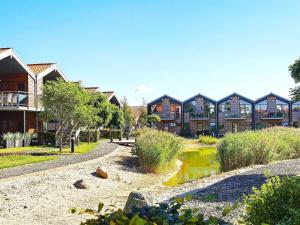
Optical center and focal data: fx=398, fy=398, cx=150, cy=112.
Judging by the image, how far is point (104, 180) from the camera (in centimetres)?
1522

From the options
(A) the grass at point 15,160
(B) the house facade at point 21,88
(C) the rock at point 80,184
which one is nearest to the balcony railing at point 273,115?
(B) the house facade at point 21,88

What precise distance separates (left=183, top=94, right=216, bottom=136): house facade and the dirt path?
37117 millimetres

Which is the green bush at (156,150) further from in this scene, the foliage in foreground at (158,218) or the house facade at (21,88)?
the foliage in foreground at (158,218)

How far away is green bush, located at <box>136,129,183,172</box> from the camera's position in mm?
18688

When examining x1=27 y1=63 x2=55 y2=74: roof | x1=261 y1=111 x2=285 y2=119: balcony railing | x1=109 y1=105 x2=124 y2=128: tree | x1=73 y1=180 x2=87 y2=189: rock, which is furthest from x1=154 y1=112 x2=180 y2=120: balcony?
x1=73 y1=180 x2=87 y2=189: rock

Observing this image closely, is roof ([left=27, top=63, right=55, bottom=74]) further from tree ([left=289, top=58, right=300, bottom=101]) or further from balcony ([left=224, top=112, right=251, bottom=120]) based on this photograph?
balcony ([left=224, top=112, right=251, bottom=120])

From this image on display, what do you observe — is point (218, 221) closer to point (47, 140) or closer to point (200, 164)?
point (200, 164)

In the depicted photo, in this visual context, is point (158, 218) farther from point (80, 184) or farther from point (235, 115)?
point (235, 115)

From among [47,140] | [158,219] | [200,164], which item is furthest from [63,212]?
[47,140]

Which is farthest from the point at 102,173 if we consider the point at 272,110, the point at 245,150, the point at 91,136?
the point at 272,110

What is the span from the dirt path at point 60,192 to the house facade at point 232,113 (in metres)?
37.4

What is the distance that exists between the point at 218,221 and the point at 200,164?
19.5 m

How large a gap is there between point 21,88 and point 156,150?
15047mm

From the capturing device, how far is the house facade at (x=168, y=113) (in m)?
55.7
